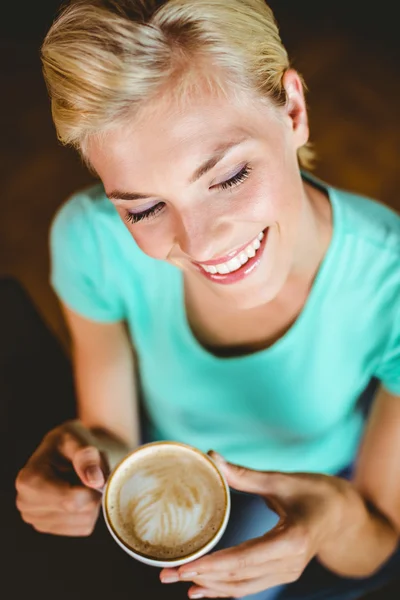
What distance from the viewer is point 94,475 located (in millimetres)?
877

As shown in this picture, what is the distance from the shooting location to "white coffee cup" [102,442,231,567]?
800mm

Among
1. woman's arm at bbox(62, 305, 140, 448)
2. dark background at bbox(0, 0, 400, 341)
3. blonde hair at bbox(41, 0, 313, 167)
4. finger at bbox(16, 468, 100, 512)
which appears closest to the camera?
blonde hair at bbox(41, 0, 313, 167)

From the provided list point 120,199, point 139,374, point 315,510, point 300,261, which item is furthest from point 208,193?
point 139,374

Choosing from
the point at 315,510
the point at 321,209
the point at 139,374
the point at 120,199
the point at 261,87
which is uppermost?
the point at 261,87

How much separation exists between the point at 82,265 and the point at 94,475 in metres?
0.42

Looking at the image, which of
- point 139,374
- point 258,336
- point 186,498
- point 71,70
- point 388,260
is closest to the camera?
point 71,70

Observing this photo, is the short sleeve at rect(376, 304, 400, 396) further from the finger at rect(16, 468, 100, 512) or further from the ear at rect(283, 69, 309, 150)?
the finger at rect(16, 468, 100, 512)

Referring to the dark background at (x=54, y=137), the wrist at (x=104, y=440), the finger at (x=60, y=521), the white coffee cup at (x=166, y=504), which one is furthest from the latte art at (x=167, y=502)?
the dark background at (x=54, y=137)

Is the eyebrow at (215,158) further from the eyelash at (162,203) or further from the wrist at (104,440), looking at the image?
the wrist at (104,440)

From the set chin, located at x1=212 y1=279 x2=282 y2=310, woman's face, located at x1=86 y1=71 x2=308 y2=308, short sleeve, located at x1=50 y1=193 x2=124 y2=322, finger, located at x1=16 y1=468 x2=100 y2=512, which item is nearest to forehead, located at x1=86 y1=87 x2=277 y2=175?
woman's face, located at x1=86 y1=71 x2=308 y2=308

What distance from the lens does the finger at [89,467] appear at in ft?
2.87

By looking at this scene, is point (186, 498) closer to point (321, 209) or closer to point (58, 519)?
point (58, 519)

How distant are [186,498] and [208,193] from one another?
0.41 meters

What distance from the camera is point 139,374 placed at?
1262 mm
